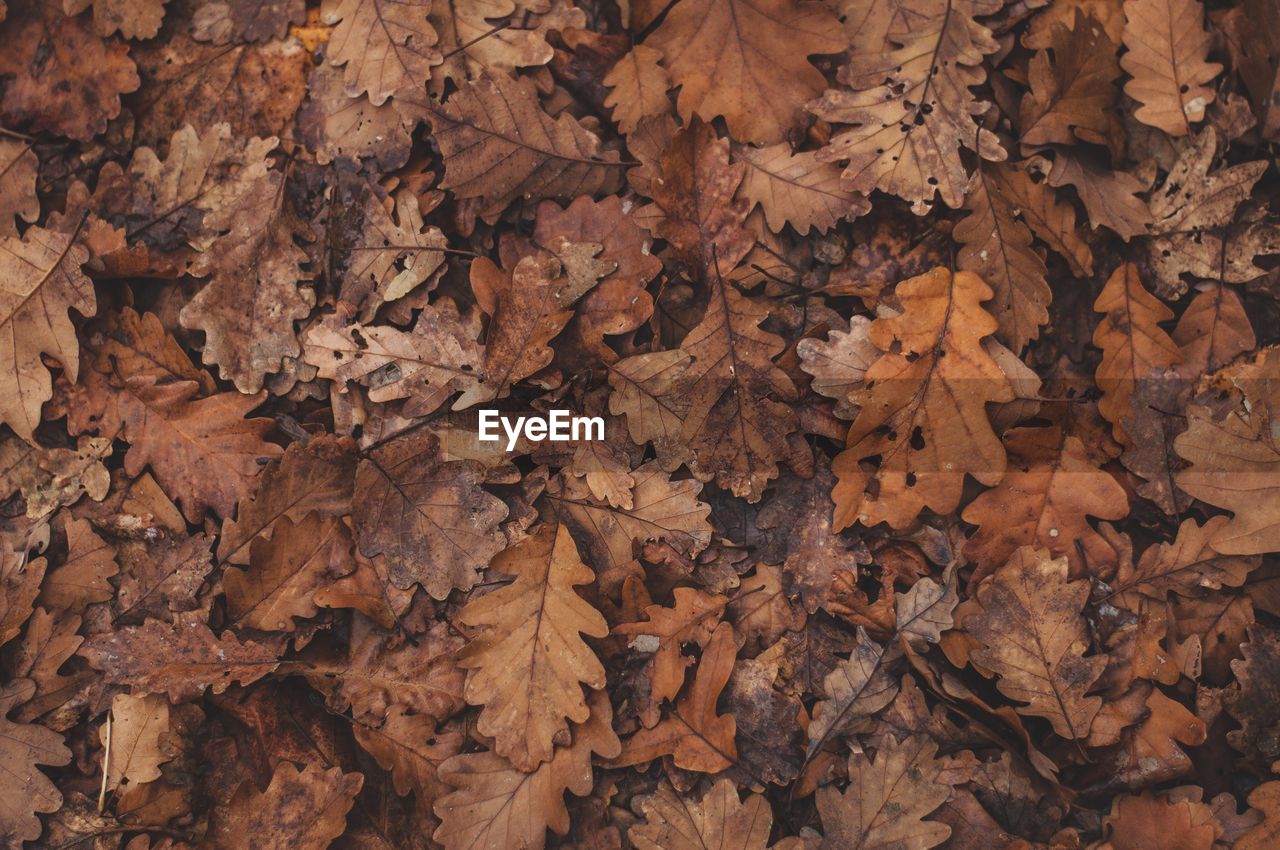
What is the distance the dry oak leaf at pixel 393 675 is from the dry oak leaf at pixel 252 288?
0.84m

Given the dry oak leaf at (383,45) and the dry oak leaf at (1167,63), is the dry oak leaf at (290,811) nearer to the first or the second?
the dry oak leaf at (383,45)

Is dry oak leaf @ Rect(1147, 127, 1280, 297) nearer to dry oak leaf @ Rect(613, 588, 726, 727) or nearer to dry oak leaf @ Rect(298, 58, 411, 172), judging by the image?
dry oak leaf @ Rect(613, 588, 726, 727)

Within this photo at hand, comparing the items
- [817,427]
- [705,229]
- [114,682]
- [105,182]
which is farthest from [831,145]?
[114,682]

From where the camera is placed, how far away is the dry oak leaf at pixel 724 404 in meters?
2.51

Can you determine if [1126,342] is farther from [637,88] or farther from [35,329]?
[35,329]

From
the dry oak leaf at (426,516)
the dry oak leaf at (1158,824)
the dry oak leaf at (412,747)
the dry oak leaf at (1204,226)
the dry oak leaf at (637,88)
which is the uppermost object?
the dry oak leaf at (637,88)

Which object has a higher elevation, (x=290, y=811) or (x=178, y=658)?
(x=178, y=658)

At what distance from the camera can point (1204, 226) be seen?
103 inches

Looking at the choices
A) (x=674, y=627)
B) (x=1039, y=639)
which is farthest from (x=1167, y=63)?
(x=674, y=627)

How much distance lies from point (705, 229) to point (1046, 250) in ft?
3.35

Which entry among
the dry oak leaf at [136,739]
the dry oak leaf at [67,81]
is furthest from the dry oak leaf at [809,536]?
the dry oak leaf at [67,81]

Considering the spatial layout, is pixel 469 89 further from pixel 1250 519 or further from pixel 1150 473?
pixel 1250 519

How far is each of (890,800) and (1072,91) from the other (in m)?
2.08

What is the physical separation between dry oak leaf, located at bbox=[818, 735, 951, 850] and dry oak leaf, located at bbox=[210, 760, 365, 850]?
1.30m
